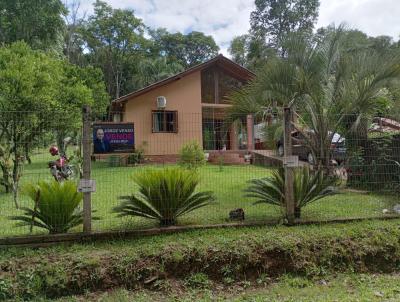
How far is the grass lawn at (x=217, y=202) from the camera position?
6.52 metres

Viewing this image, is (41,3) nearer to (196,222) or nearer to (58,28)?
(58,28)

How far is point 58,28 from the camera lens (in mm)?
25984

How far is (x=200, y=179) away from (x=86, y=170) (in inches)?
71.3

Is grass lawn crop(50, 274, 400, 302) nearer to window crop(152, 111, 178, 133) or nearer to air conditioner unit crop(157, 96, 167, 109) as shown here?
window crop(152, 111, 178, 133)

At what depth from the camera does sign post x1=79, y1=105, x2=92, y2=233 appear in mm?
5734

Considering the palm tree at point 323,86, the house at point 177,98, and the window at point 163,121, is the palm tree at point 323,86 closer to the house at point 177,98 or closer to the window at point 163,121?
the house at point 177,98

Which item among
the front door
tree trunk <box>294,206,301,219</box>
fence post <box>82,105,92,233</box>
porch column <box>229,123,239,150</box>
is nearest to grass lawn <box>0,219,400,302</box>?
→ fence post <box>82,105,92,233</box>

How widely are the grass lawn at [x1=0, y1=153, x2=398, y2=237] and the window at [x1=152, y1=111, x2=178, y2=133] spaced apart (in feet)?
26.7

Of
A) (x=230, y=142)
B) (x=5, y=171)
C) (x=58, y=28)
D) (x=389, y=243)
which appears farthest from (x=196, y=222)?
(x=58, y=28)

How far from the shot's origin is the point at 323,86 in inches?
338

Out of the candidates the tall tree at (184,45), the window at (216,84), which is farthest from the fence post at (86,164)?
the tall tree at (184,45)

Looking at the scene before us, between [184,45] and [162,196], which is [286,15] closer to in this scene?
[184,45]

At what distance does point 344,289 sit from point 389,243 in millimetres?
1301

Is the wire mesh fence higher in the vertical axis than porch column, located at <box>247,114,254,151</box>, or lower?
lower
